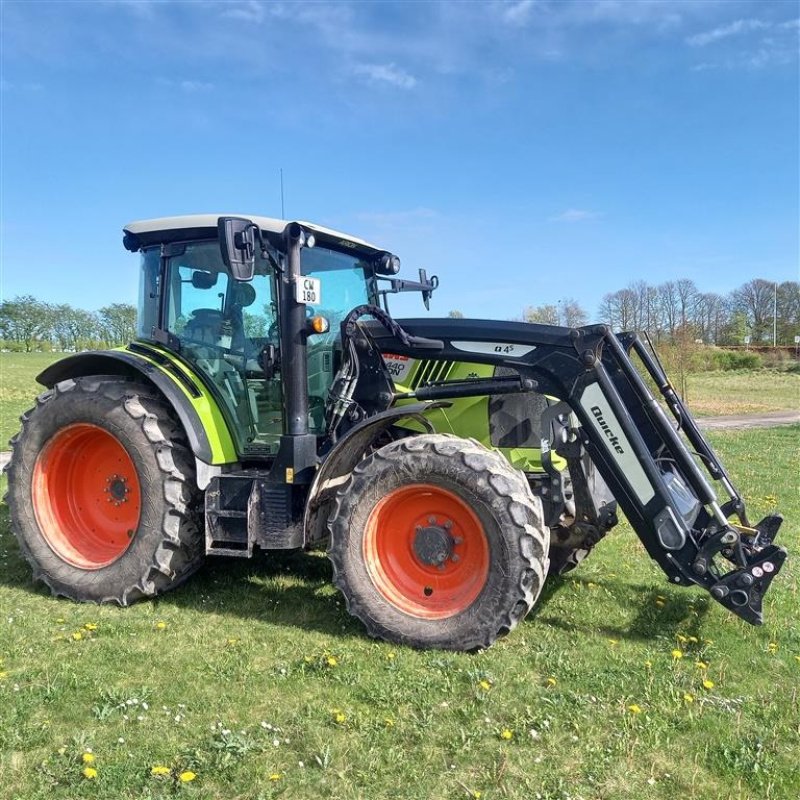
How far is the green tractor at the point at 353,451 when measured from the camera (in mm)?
4395

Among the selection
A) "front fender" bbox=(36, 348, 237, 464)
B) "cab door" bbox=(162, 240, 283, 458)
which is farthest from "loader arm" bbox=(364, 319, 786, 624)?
"front fender" bbox=(36, 348, 237, 464)

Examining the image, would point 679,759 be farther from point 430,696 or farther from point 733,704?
point 430,696

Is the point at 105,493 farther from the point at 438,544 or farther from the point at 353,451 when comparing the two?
the point at 438,544

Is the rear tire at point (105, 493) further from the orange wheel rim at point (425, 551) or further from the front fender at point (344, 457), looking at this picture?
the orange wheel rim at point (425, 551)

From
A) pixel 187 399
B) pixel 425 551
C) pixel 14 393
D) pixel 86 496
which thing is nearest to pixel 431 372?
→ pixel 425 551

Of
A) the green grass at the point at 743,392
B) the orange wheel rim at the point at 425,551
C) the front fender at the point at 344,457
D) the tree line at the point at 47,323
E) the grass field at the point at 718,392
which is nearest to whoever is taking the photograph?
the orange wheel rim at the point at 425,551

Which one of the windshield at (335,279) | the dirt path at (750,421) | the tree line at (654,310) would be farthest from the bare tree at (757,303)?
the windshield at (335,279)

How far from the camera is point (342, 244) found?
5727 mm

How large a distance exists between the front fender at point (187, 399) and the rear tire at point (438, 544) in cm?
113

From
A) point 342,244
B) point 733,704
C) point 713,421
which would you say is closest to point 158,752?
point 733,704

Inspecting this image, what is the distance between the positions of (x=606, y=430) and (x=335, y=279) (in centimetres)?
248

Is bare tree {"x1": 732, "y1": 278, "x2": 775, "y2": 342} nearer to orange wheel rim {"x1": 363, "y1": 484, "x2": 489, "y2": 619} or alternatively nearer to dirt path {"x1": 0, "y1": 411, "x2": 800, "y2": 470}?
dirt path {"x1": 0, "y1": 411, "x2": 800, "y2": 470}

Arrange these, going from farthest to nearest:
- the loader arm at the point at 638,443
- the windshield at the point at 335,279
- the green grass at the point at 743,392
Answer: the green grass at the point at 743,392
the windshield at the point at 335,279
the loader arm at the point at 638,443

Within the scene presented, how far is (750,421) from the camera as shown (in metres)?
21.6
